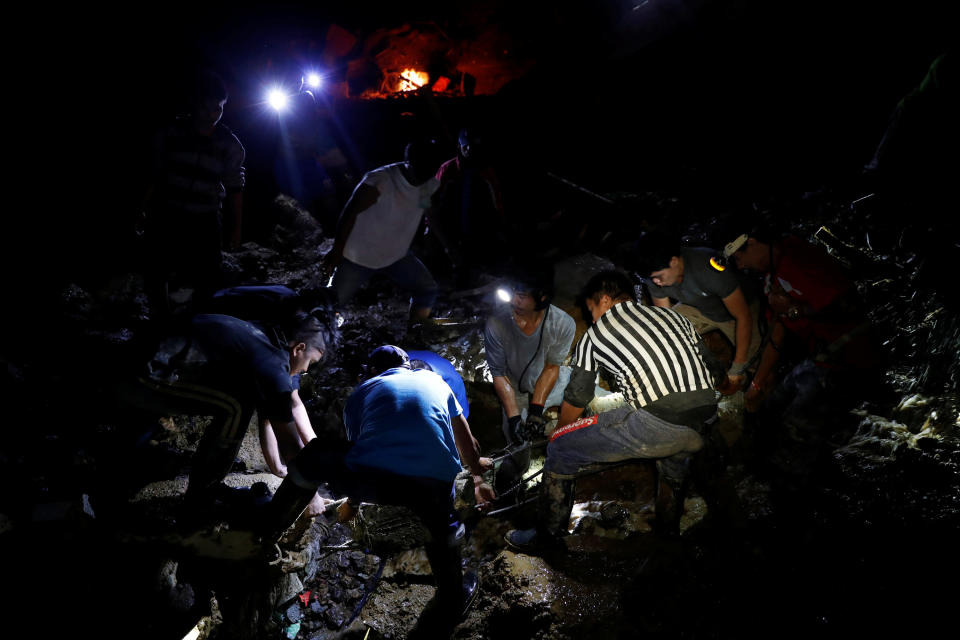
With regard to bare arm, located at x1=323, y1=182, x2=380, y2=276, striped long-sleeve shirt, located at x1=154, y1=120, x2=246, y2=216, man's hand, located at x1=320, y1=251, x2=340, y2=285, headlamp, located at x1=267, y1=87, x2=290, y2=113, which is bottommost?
man's hand, located at x1=320, y1=251, x2=340, y2=285

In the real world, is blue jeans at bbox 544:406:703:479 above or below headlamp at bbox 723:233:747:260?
below

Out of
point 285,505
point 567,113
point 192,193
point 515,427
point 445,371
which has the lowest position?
point 515,427

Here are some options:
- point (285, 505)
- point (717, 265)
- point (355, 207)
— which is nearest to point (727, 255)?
point (717, 265)

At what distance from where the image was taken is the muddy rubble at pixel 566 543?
226 cm

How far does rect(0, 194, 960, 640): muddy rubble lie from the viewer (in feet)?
7.40

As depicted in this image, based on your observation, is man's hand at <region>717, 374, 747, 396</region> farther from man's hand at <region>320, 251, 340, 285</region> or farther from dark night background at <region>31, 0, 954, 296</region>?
man's hand at <region>320, 251, 340, 285</region>

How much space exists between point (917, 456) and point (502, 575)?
3012mm

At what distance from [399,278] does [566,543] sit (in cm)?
325

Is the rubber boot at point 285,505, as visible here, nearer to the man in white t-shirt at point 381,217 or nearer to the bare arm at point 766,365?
the man in white t-shirt at point 381,217

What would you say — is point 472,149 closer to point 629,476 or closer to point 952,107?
point 629,476

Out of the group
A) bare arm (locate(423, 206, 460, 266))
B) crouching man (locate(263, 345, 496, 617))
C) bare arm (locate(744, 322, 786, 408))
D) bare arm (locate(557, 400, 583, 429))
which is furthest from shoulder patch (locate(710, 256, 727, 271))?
bare arm (locate(423, 206, 460, 266))

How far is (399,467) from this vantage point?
2389 mm

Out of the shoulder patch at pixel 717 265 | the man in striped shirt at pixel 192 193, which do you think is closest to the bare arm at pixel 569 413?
the shoulder patch at pixel 717 265

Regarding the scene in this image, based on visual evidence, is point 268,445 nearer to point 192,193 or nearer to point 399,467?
point 399,467
